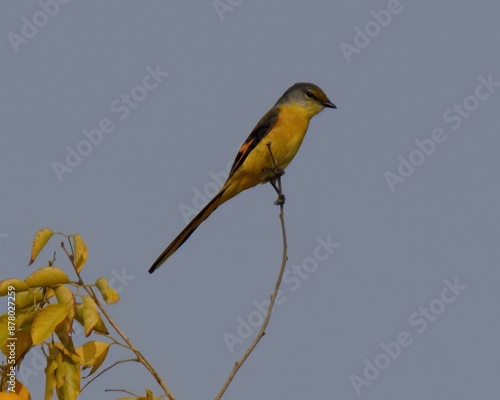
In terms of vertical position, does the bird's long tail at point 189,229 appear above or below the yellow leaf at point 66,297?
above

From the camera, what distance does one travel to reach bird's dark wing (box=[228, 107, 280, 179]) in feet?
24.2

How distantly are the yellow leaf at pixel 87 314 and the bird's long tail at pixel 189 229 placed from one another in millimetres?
2179

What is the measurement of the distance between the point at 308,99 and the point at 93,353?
5.11m

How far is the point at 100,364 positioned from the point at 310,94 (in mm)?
5144

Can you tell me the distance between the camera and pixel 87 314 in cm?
303

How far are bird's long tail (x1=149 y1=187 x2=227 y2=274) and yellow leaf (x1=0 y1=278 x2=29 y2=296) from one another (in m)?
2.21

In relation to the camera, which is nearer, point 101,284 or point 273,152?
point 101,284

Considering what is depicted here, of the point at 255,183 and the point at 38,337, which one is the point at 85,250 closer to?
the point at 38,337

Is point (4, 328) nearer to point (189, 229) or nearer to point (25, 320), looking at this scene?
point (25, 320)

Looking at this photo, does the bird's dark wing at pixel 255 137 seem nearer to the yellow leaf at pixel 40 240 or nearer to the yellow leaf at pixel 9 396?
the yellow leaf at pixel 40 240

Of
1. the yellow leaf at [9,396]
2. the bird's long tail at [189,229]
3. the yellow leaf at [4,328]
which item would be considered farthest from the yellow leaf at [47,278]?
the bird's long tail at [189,229]

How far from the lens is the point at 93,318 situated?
3014mm

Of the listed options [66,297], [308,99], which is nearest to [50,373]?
[66,297]

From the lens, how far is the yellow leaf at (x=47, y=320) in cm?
295
